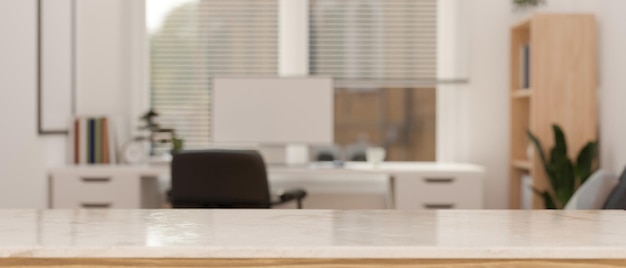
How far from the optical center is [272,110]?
504cm

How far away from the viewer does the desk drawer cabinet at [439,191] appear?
4.64m

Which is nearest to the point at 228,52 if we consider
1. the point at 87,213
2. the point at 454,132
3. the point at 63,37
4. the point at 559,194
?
the point at 63,37

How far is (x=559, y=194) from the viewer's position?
4484 mm

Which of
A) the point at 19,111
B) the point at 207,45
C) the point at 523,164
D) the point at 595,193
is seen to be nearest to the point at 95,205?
the point at 19,111

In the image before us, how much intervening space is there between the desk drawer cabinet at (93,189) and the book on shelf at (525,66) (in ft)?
7.22

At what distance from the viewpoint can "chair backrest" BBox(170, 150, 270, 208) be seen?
3.92 m

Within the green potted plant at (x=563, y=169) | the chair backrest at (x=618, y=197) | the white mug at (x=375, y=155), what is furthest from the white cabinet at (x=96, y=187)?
the chair backrest at (x=618, y=197)

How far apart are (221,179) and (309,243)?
2.66 m

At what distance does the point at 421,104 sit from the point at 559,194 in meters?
1.24

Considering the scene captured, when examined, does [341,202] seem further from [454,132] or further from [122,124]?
[122,124]

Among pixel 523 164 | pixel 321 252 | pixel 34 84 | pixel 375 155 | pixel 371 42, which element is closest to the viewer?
pixel 321 252

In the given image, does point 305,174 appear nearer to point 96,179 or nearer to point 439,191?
point 439,191

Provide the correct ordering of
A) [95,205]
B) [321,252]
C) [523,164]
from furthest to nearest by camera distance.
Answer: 1. [523,164]
2. [95,205]
3. [321,252]

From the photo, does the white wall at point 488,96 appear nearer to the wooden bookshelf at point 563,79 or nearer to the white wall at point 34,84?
the wooden bookshelf at point 563,79
